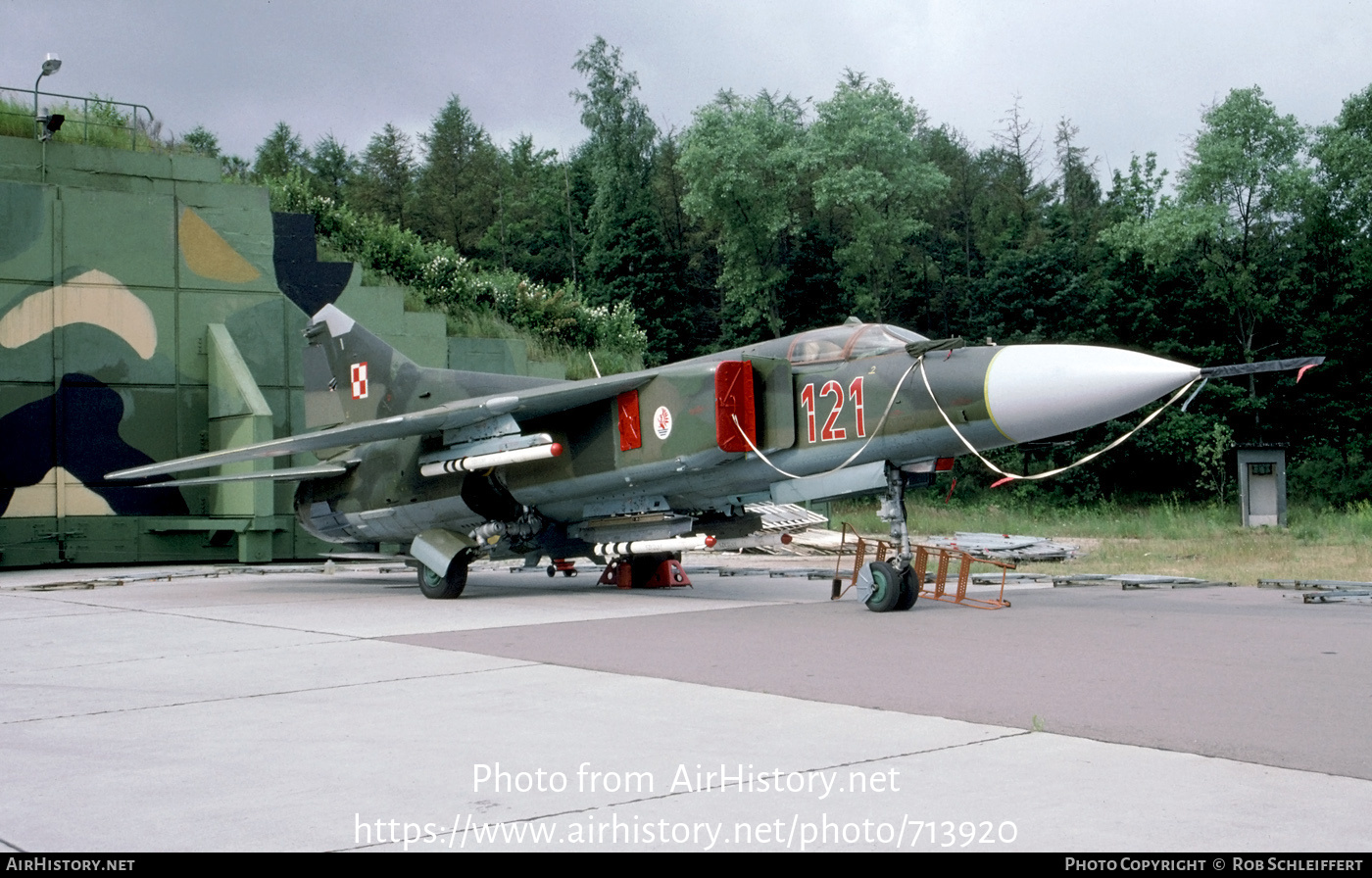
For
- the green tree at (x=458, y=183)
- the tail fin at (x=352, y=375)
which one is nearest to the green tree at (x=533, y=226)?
the green tree at (x=458, y=183)

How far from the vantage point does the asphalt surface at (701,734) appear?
3.53 metres

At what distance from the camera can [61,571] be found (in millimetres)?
18484

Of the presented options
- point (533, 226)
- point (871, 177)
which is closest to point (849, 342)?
point (871, 177)

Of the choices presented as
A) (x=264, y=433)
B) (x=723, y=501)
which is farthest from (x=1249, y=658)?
(x=264, y=433)

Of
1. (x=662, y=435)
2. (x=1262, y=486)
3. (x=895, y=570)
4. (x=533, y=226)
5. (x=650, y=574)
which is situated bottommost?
(x=650, y=574)

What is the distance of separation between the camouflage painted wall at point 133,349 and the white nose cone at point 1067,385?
13.2 m

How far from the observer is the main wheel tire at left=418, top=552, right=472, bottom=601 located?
12.8 m

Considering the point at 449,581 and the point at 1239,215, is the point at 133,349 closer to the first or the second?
the point at 449,581

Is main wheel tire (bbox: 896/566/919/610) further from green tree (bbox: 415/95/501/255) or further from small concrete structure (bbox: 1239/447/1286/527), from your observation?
green tree (bbox: 415/95/501/255)

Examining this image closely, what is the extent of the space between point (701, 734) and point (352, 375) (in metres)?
11.2

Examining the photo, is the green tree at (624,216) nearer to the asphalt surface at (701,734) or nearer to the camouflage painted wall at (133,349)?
the camouflage painted wall at (133,349)

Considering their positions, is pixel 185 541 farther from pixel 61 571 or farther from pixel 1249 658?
pixel 1249 658

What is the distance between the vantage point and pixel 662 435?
1155 centimetres
